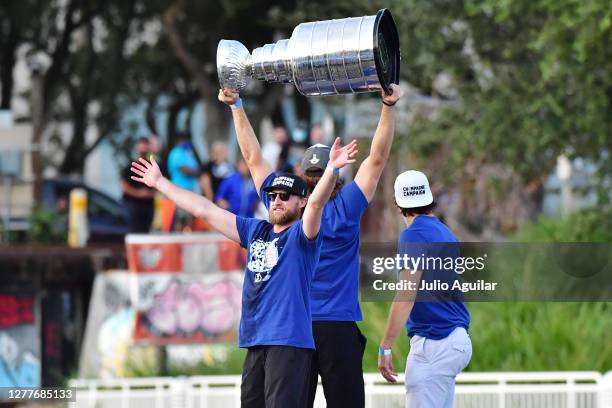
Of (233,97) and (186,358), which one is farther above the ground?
(233,97)

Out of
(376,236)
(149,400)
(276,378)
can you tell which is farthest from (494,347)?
(376,236)

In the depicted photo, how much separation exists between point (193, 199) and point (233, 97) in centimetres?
68

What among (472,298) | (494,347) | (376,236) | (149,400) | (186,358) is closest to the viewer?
(472,298)

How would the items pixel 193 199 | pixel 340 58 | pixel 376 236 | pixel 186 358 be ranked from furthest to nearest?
pixel 376 236
pixel 186 358
pixel 193 199
pixel 340 58

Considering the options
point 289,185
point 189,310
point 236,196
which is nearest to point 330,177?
point 289,185

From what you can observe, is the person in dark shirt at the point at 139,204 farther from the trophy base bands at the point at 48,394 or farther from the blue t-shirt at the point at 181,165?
the trophy base bands at the point at 48,394

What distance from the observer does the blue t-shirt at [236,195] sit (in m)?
17.9

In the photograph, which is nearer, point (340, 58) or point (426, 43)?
point (340, 58)

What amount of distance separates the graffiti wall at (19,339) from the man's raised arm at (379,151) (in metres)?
10.9

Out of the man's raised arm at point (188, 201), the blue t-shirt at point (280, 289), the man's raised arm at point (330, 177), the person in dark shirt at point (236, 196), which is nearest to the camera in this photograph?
the man's raised arm at point (330, 177)

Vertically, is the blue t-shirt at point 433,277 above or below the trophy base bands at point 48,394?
above

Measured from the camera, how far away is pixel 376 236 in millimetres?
22547

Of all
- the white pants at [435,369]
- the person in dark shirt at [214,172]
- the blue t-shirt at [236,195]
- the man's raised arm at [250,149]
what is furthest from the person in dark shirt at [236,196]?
the white pants at [435,369]

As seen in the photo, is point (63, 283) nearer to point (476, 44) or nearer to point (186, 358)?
point (186, 358)
